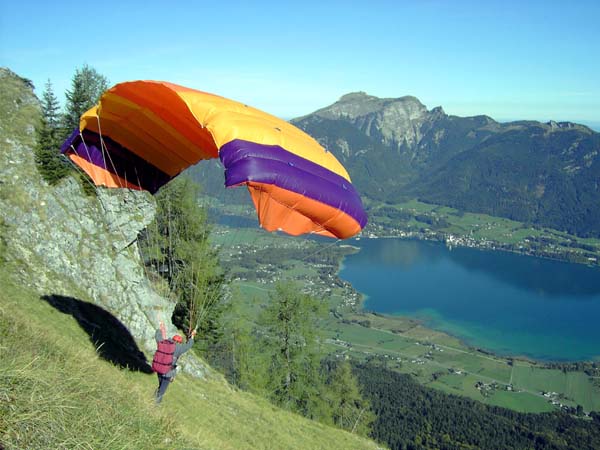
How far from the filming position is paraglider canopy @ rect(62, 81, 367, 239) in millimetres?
7777

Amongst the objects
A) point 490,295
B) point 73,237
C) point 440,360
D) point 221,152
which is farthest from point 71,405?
point 490,295

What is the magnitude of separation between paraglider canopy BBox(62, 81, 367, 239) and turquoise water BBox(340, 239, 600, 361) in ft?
249

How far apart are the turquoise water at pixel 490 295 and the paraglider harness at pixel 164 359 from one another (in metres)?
76.7

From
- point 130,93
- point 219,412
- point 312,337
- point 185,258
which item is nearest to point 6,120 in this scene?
point 185,258

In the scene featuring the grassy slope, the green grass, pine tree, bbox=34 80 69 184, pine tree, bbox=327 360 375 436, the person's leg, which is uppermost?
pine tree, bbox=34 80 69 184

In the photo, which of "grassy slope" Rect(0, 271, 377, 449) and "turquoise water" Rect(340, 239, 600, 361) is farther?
"turquoise water" Rect(340, 239, 600, 361)

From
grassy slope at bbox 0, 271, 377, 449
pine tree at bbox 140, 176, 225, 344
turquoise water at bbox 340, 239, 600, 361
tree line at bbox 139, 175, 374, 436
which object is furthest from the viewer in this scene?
turquoise water at bbox 340, 239, 600, 361

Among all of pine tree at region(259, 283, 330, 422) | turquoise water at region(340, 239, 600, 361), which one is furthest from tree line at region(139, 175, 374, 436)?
turquoise water at region(340, 239, 600, 361)

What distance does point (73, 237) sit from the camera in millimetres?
15195

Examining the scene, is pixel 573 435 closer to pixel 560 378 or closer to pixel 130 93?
pixel 560 378

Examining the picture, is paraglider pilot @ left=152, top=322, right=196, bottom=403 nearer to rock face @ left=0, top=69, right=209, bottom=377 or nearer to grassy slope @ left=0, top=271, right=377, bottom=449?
grassy slope @ left=0, top=271, right=377, bottom=449

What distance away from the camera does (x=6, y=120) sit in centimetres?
1688

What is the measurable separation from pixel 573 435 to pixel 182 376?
170 ft

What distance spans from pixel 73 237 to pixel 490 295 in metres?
104
